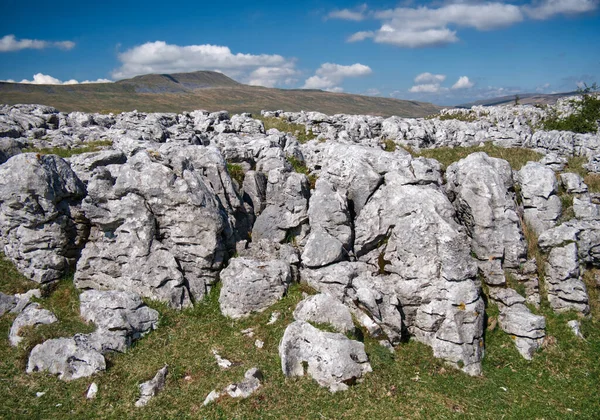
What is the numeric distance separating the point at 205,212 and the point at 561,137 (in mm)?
41229

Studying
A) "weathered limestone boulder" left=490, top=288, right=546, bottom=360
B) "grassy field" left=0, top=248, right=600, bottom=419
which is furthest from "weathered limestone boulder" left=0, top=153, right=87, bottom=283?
"weathered limestone boulder" left=490, top=288, right=546, bottom=360

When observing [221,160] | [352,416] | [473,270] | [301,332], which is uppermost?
[221,160]

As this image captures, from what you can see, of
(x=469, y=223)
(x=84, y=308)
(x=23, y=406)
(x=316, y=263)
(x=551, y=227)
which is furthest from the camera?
(x=551, y=227)

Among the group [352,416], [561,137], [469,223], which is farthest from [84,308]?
[561,137]

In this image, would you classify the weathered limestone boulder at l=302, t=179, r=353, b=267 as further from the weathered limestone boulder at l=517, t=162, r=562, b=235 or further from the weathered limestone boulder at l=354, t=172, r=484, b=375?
the weathered limestone boulder at l=517, t=162, r=562, b=235

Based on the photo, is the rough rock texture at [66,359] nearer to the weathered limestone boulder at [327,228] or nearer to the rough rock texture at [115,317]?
the rough rock texture at [115,317]

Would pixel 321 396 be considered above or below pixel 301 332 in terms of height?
below

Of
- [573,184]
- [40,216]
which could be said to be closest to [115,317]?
[40,216]

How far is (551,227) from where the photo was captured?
2183cm

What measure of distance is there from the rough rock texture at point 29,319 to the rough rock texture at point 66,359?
63.3 inches

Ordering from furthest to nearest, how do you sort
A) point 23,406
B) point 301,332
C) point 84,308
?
point 84,308 < point 301,332 < point 23,406

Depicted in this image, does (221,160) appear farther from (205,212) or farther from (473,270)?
(473,270)

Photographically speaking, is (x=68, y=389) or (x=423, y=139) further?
(x=423, y=139)

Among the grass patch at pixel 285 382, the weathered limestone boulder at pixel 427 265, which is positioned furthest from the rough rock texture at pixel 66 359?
the weathered limestone boulder at pixel 427 265
